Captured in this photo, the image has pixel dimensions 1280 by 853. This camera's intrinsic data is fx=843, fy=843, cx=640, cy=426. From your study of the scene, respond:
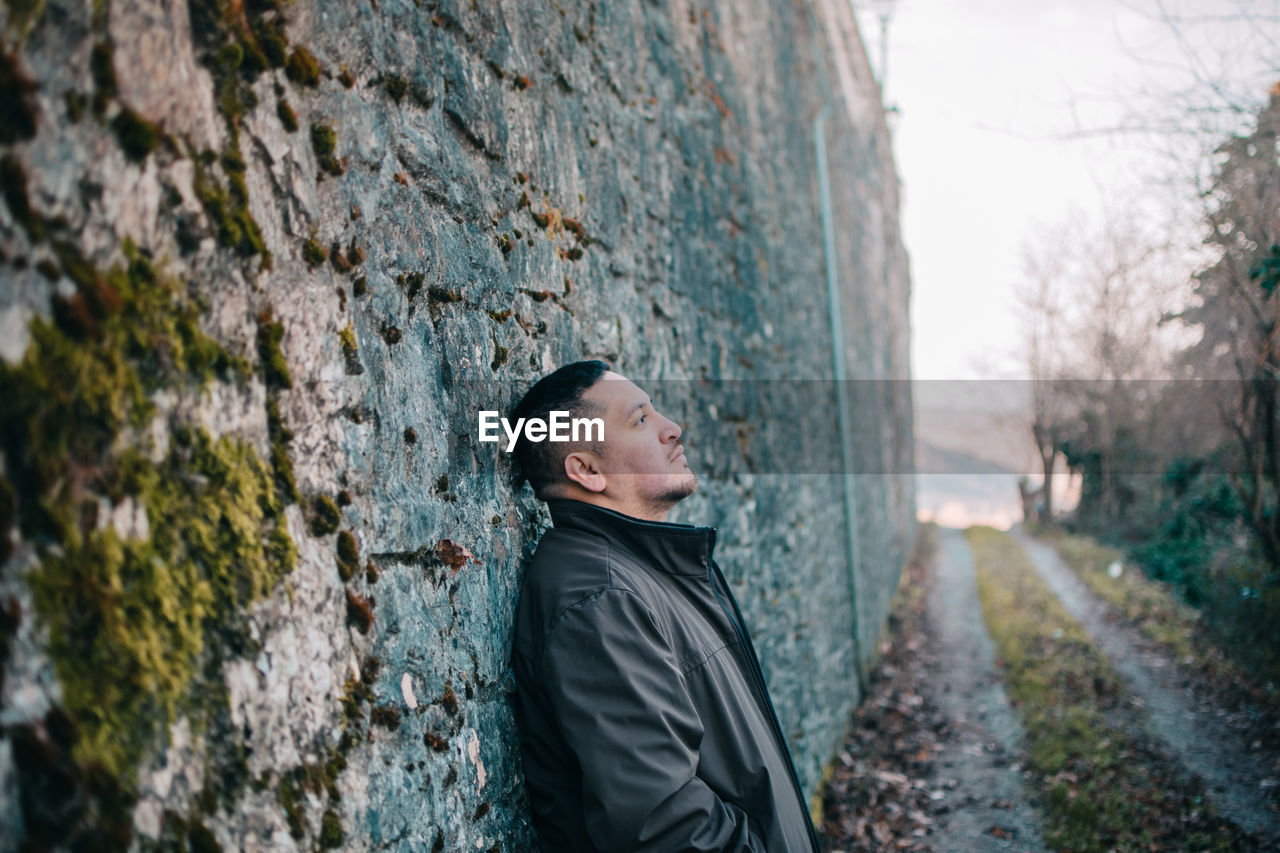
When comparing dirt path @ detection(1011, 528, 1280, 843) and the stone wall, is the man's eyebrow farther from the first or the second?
dirt path @ detection(1011, 528, 1280, 843)

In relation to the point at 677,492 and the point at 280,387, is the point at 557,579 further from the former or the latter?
the point at 280,387

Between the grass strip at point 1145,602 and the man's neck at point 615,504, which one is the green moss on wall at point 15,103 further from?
the grass strip at point 1145,602

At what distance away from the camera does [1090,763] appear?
6.07 metres

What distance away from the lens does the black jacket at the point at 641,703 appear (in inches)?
71.2

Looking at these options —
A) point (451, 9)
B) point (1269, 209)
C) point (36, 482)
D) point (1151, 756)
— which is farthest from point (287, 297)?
point (1269, 209)

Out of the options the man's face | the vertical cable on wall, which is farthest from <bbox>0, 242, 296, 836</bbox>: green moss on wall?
the vertical cable on wall

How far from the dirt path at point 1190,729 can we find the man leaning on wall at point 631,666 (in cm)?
452

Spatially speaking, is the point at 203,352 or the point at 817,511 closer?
the point at 203,352

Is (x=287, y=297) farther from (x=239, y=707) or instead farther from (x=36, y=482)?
(x=239, y=707)

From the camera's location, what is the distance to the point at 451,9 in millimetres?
2312

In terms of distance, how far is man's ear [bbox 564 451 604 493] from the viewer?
239cm

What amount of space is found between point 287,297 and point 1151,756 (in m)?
6.94

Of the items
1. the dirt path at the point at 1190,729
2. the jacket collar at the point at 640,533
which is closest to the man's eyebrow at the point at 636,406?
the jacket collar at the point at 640,533

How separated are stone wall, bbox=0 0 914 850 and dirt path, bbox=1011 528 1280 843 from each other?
16.8 feet
